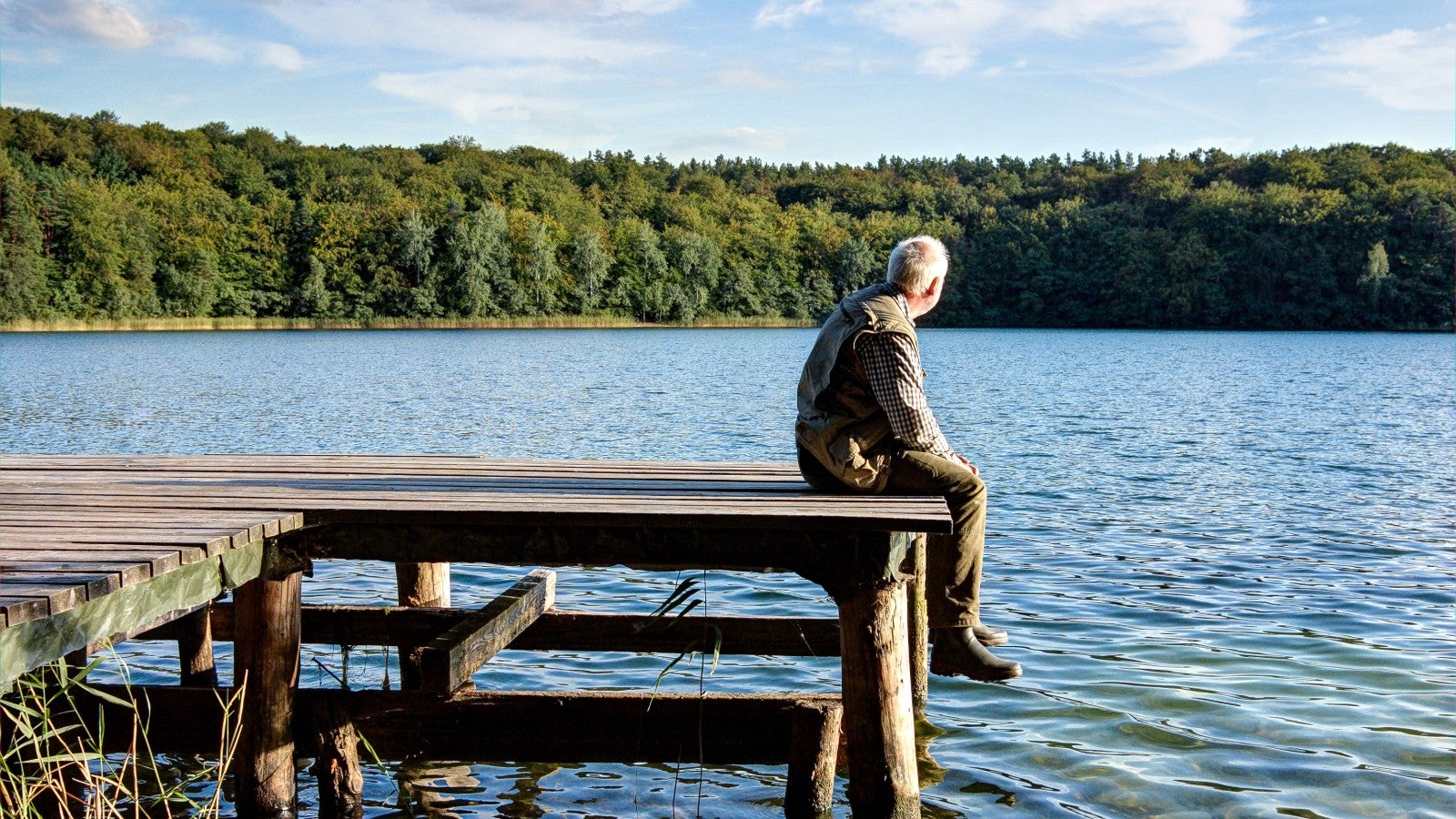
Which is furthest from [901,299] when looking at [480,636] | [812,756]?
[480,636]

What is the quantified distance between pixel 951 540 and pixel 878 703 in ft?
2.76

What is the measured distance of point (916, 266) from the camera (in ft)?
18.0

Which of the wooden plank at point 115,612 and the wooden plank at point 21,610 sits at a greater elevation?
the wooden plank at point 21,610

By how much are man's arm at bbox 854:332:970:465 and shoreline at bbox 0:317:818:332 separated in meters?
79.1

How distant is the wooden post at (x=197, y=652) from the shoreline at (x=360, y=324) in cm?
7599

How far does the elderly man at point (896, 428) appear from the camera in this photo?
17.2 ft

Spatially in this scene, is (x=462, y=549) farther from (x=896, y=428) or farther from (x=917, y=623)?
(x=917, y=623)

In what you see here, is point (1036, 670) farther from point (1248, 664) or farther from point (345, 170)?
point (345, 170)

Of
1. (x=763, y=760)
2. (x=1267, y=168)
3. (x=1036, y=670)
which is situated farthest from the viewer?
(x=1267, y=168)

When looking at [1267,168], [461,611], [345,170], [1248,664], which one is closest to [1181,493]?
[1248,664]

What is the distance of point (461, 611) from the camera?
620cm

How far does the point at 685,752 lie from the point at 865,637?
874 millimetres

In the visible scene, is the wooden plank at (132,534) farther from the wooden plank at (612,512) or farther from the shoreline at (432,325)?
the shoreline at (432,325)

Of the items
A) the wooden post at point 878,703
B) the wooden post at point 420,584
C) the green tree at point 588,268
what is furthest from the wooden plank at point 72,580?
the green tree at point 588,268
